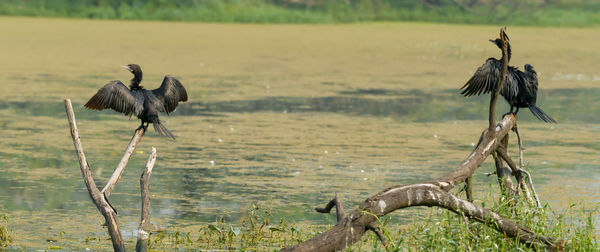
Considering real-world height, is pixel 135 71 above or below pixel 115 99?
above

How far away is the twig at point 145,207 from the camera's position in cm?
570

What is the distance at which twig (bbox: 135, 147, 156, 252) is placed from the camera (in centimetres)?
570

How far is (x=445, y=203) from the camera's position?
197 inches

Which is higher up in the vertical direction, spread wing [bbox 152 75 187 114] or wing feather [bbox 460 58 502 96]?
wing feather [bbox 460 58 502 96]

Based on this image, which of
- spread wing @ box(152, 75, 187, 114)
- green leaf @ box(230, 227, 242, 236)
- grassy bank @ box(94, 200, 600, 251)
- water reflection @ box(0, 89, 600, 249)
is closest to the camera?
grassy bank @ box(94, 200, 600, 251)

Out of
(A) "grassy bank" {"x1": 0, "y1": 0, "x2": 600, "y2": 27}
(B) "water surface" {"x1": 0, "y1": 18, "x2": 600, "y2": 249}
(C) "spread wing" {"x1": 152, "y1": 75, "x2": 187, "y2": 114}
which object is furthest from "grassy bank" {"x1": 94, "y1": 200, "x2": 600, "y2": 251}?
(A) "grassy bank" {"x1": 0, "y1": 0, "x2": 600, "y2": 27}

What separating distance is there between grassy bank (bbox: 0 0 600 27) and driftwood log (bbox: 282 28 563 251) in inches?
869

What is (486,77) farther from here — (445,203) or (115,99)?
(115,99)

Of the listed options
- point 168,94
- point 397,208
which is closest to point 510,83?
point 397,208

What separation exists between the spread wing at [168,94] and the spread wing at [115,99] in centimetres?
25

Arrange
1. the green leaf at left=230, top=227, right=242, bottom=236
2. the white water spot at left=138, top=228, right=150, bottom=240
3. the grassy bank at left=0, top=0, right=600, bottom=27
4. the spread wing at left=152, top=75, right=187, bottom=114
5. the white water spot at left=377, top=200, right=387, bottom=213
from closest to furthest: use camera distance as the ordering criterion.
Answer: the white water spot at left=377, top=200, right=387, bottom=213 → the green leaf at left=230, top=227, right=242, bottom=236 → the white water spot at left=138, top=228, right=150, bottom=240 → the spread wing at left=152, top=75, right=187, bottom=114 → the grassy bank at left=0, top=0, right=600, bottom=27

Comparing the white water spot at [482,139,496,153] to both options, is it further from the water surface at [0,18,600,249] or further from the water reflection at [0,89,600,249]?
the water surface at [0,18,600,249]

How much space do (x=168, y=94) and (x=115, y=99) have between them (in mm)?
470

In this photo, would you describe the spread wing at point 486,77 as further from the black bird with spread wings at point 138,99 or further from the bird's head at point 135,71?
the bird's head at point 135,71
